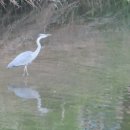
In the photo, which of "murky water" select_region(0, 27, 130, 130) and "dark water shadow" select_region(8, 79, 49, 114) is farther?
"dark water shadow" select_region(8, 79, 49, 114)

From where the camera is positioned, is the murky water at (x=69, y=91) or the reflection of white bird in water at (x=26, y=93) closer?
the murky water at (x=69, y=91)

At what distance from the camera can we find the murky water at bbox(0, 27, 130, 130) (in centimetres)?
951

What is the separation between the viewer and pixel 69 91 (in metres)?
11.5

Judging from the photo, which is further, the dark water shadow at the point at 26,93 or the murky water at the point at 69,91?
the dark water shadow at the point at 26,93

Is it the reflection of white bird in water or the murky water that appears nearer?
the murky water

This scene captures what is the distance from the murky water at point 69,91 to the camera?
951cm

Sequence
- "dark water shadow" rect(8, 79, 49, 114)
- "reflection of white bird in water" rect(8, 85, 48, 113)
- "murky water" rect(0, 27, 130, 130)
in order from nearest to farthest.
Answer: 1. "murky water" rect(0, 27, 130, 130)
2. "dark water shadow" rect(8, 79, 49, 114)
3. "reflection of white bird in water" rect(8, 85, 48, 113)

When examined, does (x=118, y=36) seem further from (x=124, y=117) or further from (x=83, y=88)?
(x=124, y=117)

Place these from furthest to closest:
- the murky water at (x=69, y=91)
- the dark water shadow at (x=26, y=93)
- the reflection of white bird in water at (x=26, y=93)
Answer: the reflection of white bird in water at (x=26, y=93) < the dark water shadow at (x=26, y=93) < the murky water at (x=69, y=91)

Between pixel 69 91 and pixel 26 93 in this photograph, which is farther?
pixel 69 91

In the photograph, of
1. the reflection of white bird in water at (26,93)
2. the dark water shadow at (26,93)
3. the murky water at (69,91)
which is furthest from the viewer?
the reflection of white bird in water at (26,93)

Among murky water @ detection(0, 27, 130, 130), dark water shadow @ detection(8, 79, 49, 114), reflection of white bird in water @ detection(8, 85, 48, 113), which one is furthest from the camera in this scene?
reflection of white bird in water @ detection(8, 85, 48, 113)

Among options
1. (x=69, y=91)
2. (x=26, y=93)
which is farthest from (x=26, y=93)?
(x=69, y=91)

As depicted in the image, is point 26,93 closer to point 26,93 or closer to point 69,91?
point 26,93
